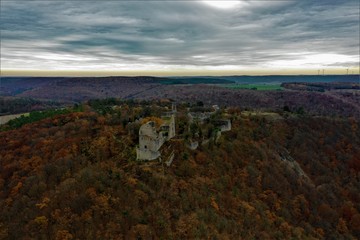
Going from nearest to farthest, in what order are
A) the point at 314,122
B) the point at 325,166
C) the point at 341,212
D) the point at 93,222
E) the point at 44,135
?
the point at 93,222, the point at 341,212, the point at 44,135, the point at 325,166, the point at 314,122

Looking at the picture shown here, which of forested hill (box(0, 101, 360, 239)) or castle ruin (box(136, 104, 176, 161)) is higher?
castle ruin (box(136, 104, 176, 161))

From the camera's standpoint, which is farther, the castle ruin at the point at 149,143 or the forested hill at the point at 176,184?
the castle ruin at the point at 149,143

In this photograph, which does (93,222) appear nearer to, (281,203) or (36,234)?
(36,234)

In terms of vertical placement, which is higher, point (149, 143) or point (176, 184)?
point (149, 143)

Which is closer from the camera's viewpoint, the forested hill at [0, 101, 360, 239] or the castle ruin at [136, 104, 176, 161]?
the forested hill at [0, 101, 360, 239]

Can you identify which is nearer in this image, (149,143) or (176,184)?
(176,184)

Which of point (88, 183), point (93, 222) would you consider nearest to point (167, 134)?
point (88, 183)

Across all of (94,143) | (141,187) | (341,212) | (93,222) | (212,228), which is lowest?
(341,212)

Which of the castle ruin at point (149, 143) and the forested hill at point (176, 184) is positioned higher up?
the castle ruin at point (149, 143)
